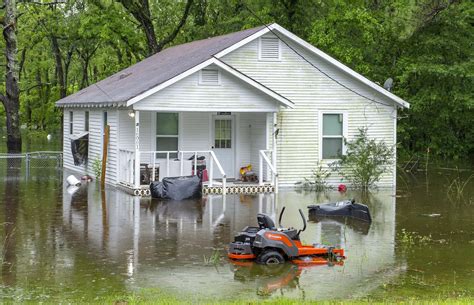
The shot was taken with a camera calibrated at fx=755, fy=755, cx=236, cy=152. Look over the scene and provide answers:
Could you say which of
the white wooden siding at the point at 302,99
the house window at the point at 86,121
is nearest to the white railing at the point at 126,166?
the white wooden siding at the point at 302,99

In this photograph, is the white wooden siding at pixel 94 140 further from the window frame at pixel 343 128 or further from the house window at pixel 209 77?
the window frame at pixel 343 128

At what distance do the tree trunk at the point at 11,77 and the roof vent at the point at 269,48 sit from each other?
13.7 meters

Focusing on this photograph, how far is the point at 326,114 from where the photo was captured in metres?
24.9

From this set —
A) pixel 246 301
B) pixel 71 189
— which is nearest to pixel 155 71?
pixel 71 189

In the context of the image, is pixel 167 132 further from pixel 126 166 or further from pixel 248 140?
pixel 248 140

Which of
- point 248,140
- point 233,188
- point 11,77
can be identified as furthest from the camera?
point 11,77

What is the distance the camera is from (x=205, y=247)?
13586 mm

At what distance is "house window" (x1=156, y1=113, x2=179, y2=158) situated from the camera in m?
24.1

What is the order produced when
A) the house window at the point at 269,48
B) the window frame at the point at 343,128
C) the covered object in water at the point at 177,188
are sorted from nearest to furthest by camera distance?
1. the covered object in water at the point at 177,188
2. the house window at the point at 269,48
3. the window frame at the point at 343,128

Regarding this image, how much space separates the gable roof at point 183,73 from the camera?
71.3ft

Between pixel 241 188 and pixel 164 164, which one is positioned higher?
pixel 164 164

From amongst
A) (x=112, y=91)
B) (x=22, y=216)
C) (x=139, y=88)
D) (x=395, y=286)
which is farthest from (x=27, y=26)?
(x=395, y=286)

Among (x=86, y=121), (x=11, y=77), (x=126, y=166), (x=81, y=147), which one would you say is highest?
(x=11, y=77)

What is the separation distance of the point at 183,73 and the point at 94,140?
21.9 feet
